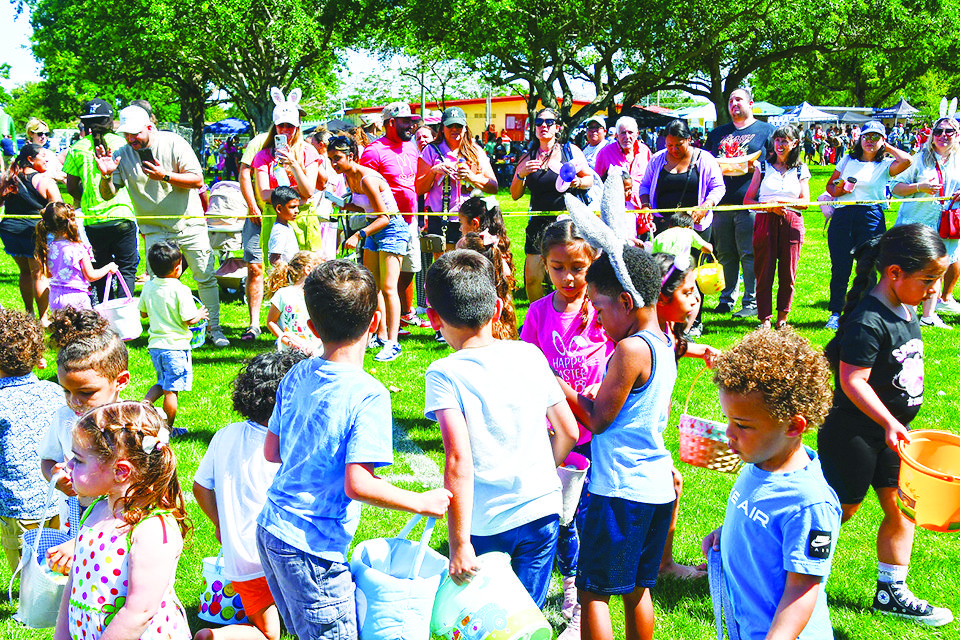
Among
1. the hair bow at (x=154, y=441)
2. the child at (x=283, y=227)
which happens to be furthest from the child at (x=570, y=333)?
the child at (x=283, y=227)

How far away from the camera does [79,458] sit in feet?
7.98

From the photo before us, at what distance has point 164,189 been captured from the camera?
7953 millimetres

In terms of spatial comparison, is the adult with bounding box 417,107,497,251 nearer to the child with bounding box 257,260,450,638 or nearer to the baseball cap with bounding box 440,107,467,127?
the baseball cap with bounding box 440,107,467,127

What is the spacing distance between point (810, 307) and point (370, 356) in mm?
5098

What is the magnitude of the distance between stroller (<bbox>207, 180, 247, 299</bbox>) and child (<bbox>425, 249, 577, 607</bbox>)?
7414mm

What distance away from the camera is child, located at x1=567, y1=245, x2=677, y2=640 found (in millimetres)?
2932

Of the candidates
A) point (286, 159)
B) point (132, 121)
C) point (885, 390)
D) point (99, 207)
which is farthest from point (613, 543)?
point (99, 207)

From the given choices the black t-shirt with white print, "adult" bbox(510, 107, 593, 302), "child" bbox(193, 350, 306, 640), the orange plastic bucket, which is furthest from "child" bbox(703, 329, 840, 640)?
"adult" bbox(510, 107, 593, 302)

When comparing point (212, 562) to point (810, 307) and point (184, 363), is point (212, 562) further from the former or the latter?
point (810, 307)

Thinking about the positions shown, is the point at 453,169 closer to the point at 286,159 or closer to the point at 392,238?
the point at 392,238

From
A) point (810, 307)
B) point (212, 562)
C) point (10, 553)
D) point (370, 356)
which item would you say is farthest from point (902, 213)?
point (10, 553)

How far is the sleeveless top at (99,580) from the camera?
92.0 inches

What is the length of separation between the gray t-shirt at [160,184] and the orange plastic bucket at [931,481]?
21.9ft

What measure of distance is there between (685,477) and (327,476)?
304cm
